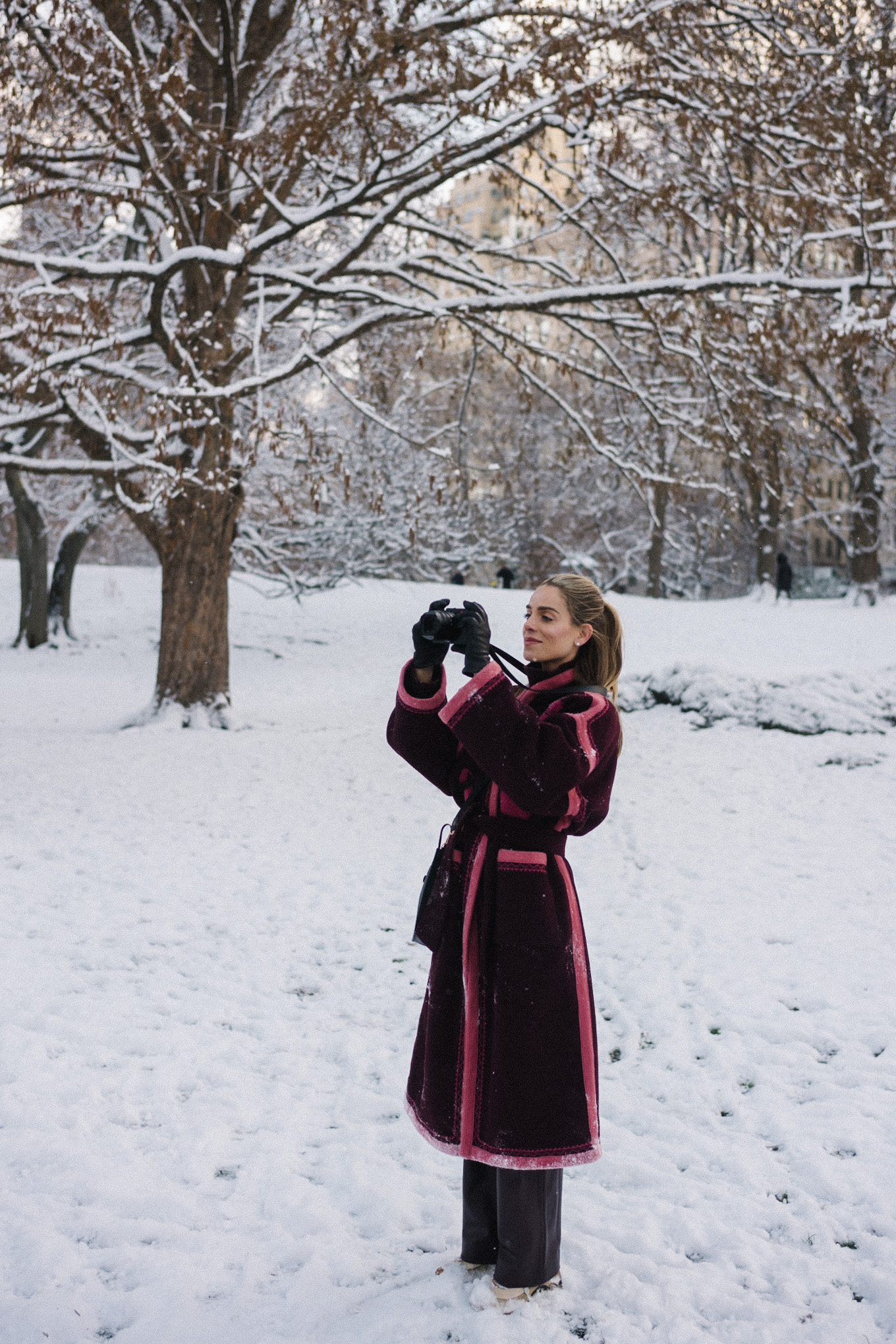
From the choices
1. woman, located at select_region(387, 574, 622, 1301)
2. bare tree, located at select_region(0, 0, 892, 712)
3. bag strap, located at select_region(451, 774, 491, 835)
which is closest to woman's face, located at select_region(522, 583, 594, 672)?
woman, located at select_region(387, 574, 622, 1301)

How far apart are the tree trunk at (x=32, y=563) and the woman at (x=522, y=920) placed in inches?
674

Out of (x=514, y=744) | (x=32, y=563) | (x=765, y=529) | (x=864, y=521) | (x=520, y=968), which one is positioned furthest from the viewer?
(x=765, y=529)

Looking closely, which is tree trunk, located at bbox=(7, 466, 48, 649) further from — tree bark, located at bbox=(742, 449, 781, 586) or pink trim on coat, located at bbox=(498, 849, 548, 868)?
pink trim on coat, located at bbox=(498, 849, 548, 868)

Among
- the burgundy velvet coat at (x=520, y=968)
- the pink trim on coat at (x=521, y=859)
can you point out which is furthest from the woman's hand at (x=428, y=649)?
the pink trim on coat at (x=521, y=859)

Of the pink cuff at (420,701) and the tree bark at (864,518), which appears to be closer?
the pink cuff at (420,701)

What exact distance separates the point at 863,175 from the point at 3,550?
36854 mm

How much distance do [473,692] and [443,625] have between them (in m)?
0.16

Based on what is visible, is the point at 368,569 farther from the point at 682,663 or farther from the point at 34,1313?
the point at 34,1313

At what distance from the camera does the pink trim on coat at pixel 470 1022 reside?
213cm

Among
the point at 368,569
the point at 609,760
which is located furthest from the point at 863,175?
the point at 368,569

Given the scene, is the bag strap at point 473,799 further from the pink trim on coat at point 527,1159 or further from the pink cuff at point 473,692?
the pink trim on coat at point 527,1159

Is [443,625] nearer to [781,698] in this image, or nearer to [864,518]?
[781,698]

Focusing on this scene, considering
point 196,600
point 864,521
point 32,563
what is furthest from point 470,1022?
point 864,521

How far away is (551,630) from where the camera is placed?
2.18 m
